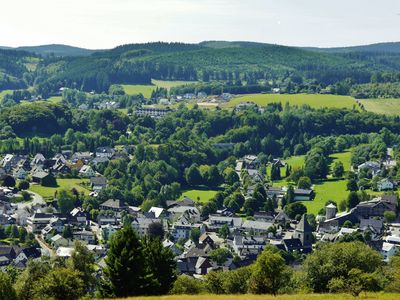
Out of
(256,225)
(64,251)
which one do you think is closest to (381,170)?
(256,225)

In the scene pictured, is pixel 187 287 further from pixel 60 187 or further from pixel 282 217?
pixel 60 187

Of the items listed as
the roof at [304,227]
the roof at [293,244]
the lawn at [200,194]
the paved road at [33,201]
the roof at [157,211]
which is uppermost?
the roof at [304,227]

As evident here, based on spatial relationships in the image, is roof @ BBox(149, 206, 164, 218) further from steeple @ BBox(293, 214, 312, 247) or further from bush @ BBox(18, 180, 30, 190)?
steeple @ BBox(293, 214, 312, 247)

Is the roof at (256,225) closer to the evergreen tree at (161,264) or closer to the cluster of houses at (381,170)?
the cluster of houses at (381,170)

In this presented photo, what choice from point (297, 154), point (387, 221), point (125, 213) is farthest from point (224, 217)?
point (297, 154)

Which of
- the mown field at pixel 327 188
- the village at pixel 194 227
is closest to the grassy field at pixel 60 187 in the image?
the village at pixel 194 227

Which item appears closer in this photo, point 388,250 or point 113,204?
point 388,250

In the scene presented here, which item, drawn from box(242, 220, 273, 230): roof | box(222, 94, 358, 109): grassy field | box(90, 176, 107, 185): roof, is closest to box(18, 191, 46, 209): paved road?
box(90, 176, 107, 185): roof
